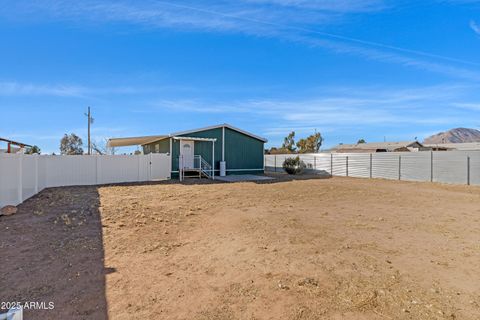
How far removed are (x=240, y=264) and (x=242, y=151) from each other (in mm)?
16727

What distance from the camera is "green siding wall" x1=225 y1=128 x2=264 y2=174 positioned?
1984cm

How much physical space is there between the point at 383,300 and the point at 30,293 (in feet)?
12.2

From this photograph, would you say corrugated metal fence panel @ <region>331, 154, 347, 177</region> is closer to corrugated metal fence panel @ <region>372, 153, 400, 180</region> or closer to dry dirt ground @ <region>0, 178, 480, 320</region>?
corrugated metal fence panel @ <region>372, 153, 400, 180</region>

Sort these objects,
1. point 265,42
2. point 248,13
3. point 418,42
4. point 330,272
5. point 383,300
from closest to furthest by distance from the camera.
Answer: point 383,300 < point 330,272 < point 248,13 < point 418,42 < point 265,42

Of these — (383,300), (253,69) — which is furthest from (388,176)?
(383,300)

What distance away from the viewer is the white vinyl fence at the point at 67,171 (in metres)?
7.69

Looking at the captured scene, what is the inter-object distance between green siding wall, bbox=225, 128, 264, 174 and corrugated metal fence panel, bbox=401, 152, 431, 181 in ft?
32.3

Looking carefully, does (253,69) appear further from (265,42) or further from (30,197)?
(30,197)

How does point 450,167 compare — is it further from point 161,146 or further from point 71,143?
point 71,143

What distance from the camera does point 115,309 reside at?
2.65 meters

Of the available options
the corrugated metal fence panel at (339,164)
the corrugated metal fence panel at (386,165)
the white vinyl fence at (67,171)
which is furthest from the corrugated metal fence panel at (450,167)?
the white vinyl fence at (67,171)

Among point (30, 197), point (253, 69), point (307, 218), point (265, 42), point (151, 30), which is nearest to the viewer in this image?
point (307, 218)

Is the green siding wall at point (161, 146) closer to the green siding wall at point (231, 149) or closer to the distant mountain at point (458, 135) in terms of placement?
the green siding wall at point (231, 149)

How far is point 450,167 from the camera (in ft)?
53.5
